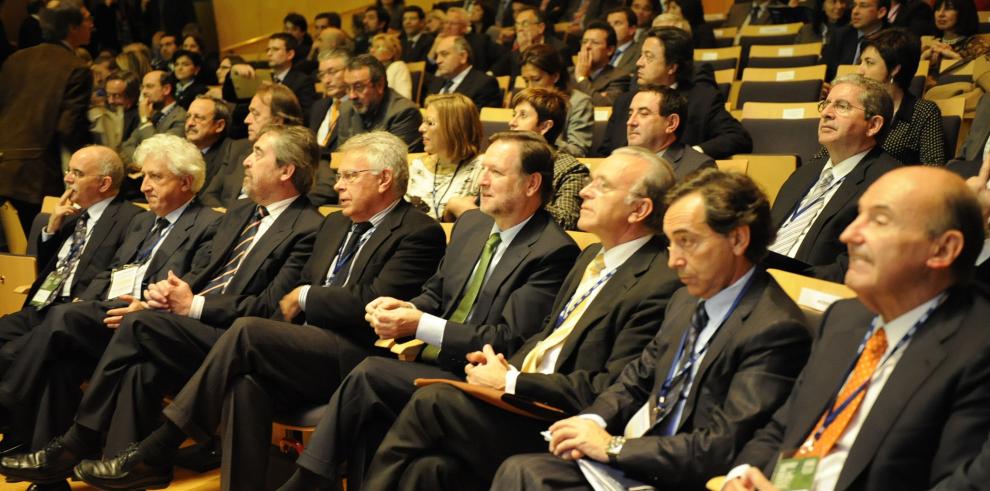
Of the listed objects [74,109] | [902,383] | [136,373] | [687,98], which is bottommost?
[136,373]

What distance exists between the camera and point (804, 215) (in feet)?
11.8

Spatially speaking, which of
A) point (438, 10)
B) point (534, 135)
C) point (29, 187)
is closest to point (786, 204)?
point (534, 135)

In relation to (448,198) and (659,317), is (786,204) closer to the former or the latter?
(659,317)

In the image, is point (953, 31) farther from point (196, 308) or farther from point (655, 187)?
point (196, 308)

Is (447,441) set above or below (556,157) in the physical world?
below

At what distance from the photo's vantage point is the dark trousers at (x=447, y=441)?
2766 millimetres

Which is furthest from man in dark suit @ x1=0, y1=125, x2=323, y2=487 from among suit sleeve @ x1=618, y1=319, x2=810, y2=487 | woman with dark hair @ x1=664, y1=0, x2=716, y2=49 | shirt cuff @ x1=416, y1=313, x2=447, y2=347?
woman with dark hair @ x1=664, y1=0, x2=716, y2=49

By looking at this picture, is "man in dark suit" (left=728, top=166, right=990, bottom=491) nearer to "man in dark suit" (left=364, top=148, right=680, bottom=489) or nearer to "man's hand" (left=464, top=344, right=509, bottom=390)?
"man in dark suit" (left=364, top=148, right=680, bottom=489)

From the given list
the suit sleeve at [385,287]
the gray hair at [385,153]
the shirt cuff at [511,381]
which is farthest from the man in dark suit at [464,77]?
the shirt cuff at [511,381]

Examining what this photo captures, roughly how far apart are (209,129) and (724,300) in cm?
405

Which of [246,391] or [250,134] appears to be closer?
[246,391]

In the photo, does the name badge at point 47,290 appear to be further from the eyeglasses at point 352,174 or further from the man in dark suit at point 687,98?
the man in dark suit at point 687,98

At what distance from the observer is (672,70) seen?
516 cm

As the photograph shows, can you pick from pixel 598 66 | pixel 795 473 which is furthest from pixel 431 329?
pixel 598 66
